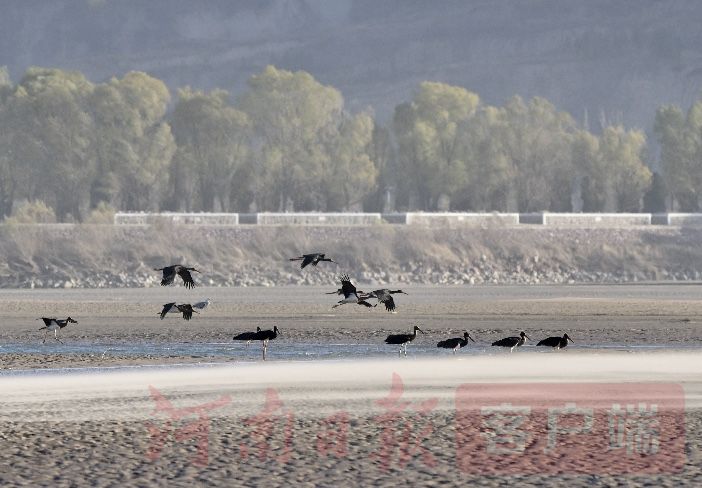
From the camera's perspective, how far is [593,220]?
151 metres

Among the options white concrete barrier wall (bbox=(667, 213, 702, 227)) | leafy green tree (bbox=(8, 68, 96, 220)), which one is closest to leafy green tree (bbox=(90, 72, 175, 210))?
leafy green tree (bbox=(8, 68, 96, 220))

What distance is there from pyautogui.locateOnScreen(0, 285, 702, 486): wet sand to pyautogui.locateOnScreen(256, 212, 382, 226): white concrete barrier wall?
70.3m

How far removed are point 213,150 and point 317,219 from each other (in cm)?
1855

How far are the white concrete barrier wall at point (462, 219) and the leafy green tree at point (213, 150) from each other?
19.6m

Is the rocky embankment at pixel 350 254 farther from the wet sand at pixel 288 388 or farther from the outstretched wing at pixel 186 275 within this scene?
the outstretched wing at pixel 186 275

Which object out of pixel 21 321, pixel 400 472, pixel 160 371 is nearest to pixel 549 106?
pixel 21 321

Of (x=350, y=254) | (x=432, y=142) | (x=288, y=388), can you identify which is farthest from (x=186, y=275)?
(x=432, y=142)

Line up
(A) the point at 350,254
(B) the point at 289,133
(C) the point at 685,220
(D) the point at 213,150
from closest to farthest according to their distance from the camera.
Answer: (A) the point at 350,254
(C) the point at 685,220
(D) the point at 213,150
(B) the point at 289,133

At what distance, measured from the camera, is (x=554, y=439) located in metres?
27.5

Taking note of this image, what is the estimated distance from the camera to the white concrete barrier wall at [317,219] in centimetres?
14125

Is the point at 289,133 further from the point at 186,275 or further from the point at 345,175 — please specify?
the point at 186,275

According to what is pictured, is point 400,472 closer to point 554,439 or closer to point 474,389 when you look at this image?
point 554,439

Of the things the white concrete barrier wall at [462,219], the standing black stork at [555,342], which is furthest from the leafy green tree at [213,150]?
the standing black stork at [555,342]

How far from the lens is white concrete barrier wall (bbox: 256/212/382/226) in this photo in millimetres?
141250
